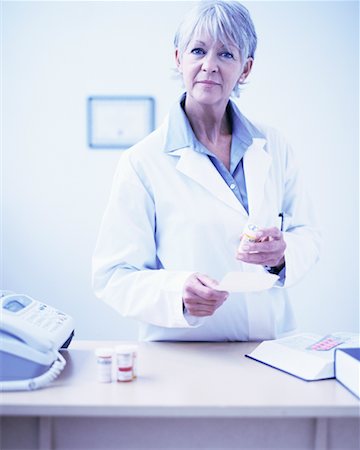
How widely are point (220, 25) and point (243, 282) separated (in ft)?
2.55

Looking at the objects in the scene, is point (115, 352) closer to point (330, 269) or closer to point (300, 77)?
point (330, 269)

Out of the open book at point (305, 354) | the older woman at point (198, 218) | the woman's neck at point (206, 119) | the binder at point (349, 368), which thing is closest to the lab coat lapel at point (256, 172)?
the older woman at point (198, 218)

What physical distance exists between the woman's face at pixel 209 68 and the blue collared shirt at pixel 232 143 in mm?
108

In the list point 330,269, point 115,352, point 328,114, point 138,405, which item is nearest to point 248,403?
point 138,405

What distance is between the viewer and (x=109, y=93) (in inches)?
113

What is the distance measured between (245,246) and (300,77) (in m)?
1.90

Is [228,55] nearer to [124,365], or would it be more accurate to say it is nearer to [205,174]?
[205,174]

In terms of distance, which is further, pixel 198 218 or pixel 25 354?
pixel 198 218

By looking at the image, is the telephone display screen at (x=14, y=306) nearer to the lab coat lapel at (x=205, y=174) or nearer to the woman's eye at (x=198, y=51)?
the lab coat lapel at (x=205, y=174)

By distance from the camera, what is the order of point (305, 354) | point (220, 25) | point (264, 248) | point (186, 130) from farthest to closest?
1. point (186, 130)
2. point (220, 25)
3. point (264, 248)
4. point (305, 354)

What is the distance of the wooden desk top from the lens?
0.95 meters

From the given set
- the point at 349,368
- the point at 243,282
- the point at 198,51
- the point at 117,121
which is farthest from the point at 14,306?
the point at 117,121

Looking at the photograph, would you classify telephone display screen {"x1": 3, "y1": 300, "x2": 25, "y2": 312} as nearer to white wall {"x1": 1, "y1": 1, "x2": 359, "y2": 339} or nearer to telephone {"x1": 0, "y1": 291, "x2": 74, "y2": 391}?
telephone {"x1": 0, "y1": 291, "x2": 74, "y2": 391}

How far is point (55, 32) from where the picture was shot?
112 inches
